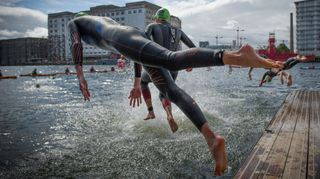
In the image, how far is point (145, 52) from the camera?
13.9 feet

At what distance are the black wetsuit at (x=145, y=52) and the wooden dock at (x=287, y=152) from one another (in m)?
2.02

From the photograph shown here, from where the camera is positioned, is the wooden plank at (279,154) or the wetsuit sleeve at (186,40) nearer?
the wooden plank at (279,154)

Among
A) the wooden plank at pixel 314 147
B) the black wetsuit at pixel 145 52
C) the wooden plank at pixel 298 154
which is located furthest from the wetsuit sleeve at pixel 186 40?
the wooden plank at pixel 314 147

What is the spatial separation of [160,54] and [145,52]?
0.91 ft

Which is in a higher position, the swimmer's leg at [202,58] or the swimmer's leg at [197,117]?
the swimmer's leg at [202,58]

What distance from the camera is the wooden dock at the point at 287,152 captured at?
5.88 meters

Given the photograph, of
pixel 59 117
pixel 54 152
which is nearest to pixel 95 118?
pixel 59 117

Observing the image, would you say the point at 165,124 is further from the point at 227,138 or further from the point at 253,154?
the point at 253,154

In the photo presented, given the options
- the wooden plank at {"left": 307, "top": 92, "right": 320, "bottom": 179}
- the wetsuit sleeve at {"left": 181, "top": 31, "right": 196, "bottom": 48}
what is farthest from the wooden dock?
the wetsuit sleeve at {"left": 181, "top": 31, "right": 196, "bottom": 48}

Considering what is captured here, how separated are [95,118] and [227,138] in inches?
300

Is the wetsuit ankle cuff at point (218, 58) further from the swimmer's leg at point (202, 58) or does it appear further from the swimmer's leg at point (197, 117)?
the swimmer's leg at point (197, 117)

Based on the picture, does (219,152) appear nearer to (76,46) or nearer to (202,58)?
(202,58)

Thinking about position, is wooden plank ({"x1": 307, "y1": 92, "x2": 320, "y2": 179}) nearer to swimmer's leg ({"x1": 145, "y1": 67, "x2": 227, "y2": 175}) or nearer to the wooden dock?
the wooden dock

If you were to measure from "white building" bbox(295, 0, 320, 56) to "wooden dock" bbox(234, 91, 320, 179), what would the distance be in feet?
562
